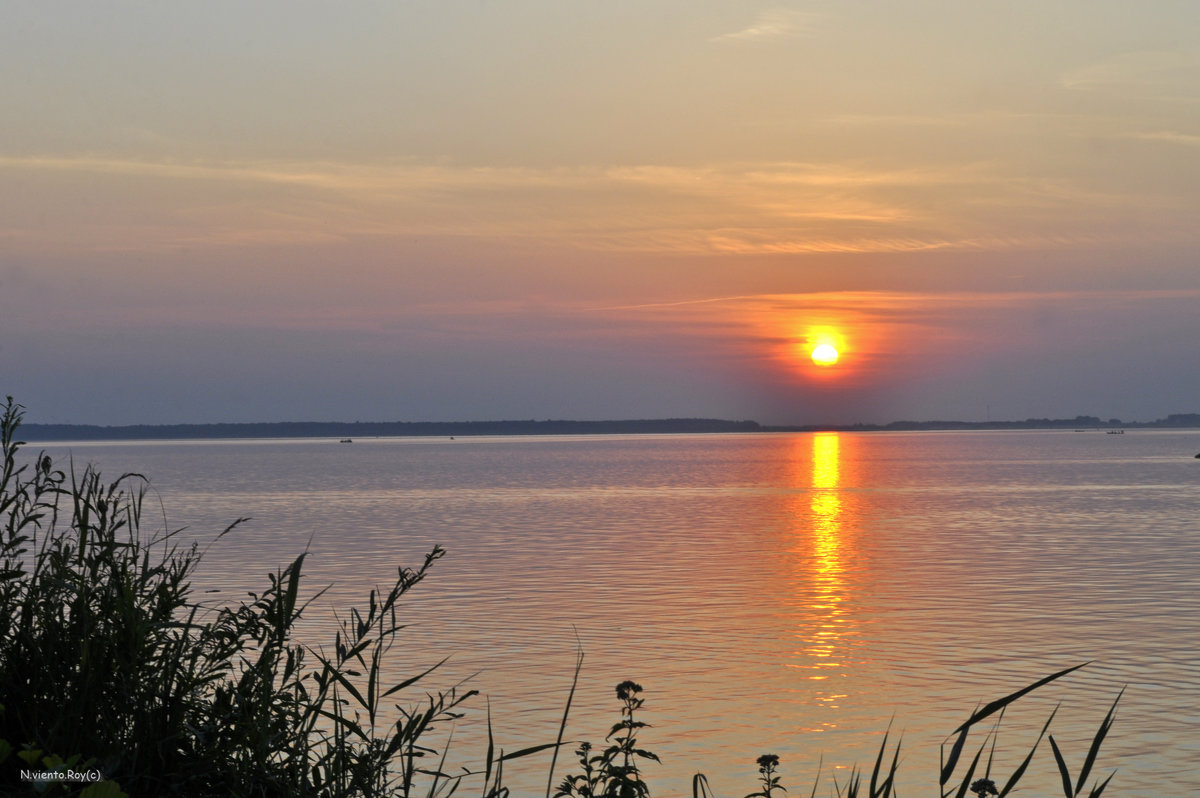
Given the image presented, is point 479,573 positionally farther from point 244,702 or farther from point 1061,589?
point 244,702

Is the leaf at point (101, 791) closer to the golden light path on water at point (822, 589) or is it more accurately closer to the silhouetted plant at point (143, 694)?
the silhouetted plant at point (143, 694)

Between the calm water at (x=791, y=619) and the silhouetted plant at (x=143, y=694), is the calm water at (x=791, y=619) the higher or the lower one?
the lower one

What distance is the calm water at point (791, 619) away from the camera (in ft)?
50.6

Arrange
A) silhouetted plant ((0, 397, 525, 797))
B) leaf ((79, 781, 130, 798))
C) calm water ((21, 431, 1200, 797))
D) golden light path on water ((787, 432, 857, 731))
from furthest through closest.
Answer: golden light path on water ((787, 432, 857, 731)), calm water ((21, 431, 1200, 797)), silhouetted plant ((0, 397, 525, 797)), leaf ((79, 781, 130, 798))

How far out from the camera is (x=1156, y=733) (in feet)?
50.5

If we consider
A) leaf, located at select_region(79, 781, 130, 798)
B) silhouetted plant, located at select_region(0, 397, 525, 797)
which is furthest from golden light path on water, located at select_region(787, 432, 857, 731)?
leaf, located at select_region(79, 781, 130, 798)

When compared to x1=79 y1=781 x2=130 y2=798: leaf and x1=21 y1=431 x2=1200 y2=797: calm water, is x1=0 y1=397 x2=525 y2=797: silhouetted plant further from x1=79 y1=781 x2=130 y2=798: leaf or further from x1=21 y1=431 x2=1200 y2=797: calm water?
x1=21 y1=431 x2=1200 y2=797: calm water

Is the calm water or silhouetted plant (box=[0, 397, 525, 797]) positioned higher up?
silhouetted plant (box=[0, 397, 525, 797])

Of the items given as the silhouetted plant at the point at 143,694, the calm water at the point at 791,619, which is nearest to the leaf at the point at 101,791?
the silhouetted plant at the point at 143,694

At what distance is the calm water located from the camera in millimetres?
15438

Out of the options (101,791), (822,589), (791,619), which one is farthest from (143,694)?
(822,589)

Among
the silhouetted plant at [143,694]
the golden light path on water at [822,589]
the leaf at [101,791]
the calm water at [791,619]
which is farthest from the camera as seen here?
the golden light path on water at [822,589]

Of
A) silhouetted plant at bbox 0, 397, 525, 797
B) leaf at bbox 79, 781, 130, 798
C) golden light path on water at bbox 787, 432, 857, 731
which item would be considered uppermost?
leaf at bbox 79, 781, 130, 798

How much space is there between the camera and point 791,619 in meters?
25.9
